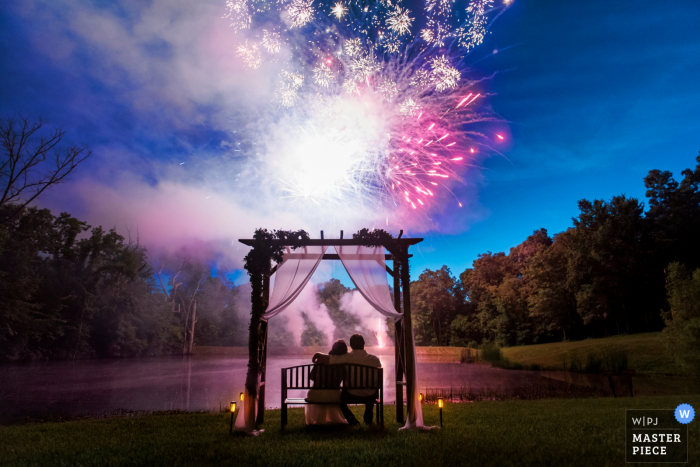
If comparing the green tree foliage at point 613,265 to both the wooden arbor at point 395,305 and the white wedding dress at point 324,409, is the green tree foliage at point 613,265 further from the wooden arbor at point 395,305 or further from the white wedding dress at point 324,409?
the white wedding dress at point 324,409

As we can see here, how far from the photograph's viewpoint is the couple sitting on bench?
5.79 m

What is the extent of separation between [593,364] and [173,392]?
1631cm

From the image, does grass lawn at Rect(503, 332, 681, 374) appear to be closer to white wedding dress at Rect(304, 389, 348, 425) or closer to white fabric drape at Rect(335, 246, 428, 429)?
white fabric drape at Rect(335, 246, 428, 429)

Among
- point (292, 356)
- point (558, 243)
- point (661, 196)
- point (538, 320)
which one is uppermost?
point (661, 196)

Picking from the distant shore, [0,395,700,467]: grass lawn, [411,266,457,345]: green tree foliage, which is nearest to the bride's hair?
[0,395,700,467]: grass lawn

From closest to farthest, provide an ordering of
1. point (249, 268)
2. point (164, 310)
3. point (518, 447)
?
point (518, 447) → point (249, 268) → point (164, 310)

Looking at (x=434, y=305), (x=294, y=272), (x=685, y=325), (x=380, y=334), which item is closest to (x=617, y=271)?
(x=685, y=325)

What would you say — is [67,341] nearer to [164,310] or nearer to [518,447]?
[164,310]

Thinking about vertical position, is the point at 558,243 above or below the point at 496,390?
above

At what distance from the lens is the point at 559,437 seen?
484cm

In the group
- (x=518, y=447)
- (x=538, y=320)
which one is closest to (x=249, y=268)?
(x=518, y=447)

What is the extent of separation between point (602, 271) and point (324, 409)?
28.8 metres

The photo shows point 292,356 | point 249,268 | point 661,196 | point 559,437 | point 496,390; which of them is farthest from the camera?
point 292,356

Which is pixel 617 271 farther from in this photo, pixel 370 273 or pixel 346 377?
pixel 346 377
